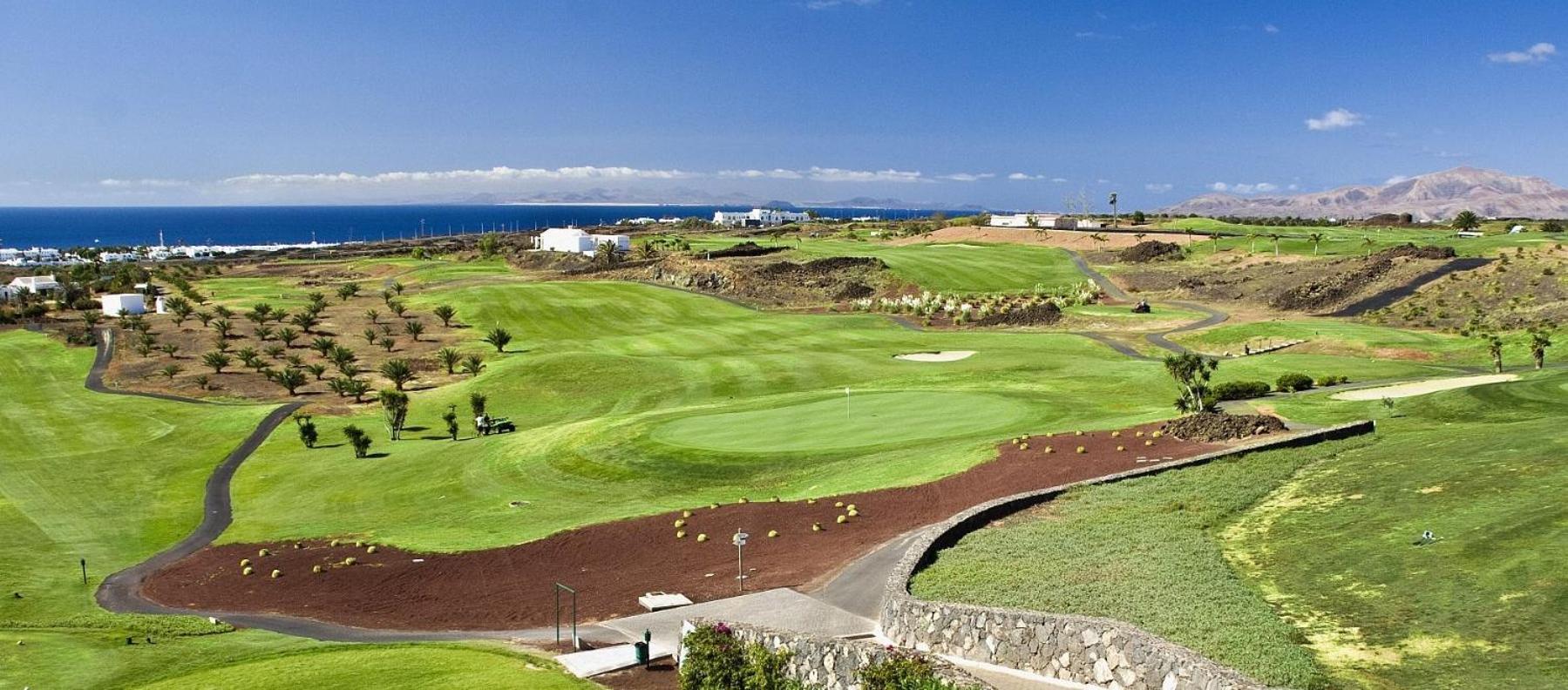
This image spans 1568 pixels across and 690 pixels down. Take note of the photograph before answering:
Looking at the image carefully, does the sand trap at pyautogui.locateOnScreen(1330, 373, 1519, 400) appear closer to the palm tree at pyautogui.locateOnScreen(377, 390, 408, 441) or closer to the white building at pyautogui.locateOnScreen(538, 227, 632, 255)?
the palm tree at pyautogui.locateOnScreen(377, 390, 408, 441)

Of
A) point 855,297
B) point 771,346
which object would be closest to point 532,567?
point 771,346

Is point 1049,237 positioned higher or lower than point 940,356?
higher

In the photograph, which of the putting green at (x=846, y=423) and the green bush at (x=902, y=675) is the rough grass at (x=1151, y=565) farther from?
the putting green at (x=846, y=423)

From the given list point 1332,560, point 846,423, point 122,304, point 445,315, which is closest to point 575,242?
point 122,304

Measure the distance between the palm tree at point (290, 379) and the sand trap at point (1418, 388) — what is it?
207 ft

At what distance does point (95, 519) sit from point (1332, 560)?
44.3 meters

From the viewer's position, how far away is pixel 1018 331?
83.0 meters

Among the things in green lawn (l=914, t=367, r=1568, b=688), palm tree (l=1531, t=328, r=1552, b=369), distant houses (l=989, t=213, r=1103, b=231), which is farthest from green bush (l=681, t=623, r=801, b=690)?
distant houses (l=989, t=213, r=1103, b=231)

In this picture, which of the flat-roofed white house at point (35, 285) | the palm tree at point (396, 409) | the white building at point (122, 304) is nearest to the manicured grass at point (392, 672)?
the palm tree at point (396, 409)

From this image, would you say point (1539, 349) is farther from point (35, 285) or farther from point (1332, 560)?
point (35, 285)

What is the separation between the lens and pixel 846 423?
42375mm

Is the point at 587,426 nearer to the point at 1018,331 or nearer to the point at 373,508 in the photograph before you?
the point at 373,508

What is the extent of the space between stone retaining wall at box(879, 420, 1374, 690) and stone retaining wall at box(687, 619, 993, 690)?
6.44ft

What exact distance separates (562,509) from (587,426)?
37.9 feet
